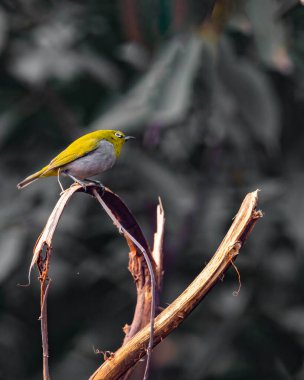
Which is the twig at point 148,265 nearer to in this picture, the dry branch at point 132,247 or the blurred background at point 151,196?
the dry branch at point 132,247

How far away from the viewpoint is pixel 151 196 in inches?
177

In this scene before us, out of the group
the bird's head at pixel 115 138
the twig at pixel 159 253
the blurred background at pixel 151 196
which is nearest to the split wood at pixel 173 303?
the twig at pixel 159 253

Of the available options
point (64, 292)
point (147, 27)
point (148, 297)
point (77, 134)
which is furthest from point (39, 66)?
point (148, 297)

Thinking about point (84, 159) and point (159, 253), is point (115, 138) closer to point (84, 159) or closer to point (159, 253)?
point (84, 159)

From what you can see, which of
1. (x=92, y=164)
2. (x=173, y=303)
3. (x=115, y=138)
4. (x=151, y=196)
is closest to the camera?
(x=173, y=303)

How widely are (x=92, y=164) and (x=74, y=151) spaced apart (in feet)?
0.19

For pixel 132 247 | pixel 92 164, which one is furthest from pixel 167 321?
pixel 92 164

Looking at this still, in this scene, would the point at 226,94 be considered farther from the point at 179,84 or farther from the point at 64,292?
the point at 64,292

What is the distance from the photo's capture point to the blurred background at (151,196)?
441 cm

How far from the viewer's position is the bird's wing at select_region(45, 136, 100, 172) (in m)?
2.26

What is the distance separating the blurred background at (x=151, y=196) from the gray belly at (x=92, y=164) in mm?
1889

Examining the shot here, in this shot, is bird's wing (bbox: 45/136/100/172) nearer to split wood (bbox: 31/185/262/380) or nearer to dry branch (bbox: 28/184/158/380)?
dry branch (bbox: 28/184/158/380)

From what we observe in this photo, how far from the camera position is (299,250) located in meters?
4.58

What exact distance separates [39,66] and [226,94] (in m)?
1.03
